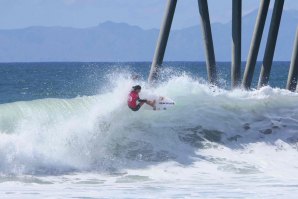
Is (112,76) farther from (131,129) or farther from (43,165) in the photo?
(43,165)

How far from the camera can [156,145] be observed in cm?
1764

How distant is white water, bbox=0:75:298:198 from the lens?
1454 centimetres

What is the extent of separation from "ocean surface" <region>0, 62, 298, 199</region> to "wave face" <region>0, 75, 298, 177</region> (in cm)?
2

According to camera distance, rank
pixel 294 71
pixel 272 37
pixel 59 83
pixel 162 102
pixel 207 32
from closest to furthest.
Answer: pixel 162 102 < pixel 207 32 < pixel 272 37 < pixel 294 71 < pixel 59 83

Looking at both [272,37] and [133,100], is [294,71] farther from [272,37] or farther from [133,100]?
[133,100]

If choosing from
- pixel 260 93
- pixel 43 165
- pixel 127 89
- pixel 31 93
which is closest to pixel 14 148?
pixel 43 165

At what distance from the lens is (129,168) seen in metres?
16.4

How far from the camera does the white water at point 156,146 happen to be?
572 inches

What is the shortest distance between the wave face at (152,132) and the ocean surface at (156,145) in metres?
0.02

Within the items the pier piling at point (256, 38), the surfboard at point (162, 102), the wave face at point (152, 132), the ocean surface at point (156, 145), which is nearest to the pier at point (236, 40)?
the pier piling at point (256, 38)

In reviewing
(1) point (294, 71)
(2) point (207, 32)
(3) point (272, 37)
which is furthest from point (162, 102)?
(1) point (294, 71)

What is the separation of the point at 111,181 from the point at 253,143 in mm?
4721

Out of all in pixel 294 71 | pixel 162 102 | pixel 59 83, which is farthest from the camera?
pixel 59 83

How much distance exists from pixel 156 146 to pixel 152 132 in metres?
0.61
